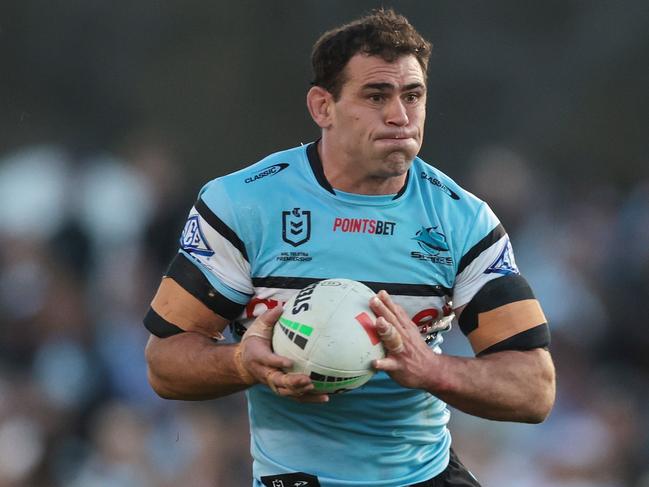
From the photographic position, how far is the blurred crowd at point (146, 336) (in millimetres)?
9148

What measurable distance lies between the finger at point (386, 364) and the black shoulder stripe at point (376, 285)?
1.71 feet

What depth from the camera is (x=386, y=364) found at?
4.54 m

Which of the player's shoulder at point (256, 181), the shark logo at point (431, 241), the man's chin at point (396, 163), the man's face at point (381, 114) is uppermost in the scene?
the man's face at point (381, 114)

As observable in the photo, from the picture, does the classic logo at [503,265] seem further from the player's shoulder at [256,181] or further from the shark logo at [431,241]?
the player's shoulder at [256,181]

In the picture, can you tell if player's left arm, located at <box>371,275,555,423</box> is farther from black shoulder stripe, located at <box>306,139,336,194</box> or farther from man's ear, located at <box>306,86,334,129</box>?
man's ear, located at <box>306,86,334,129</box>

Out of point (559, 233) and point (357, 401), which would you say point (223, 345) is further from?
point (559, 233)

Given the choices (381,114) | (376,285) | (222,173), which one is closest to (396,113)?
(381,114)

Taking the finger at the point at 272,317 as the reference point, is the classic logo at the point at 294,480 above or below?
below

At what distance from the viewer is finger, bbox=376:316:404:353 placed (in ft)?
14.8

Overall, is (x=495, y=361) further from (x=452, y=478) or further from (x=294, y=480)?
(x=294, y=480)

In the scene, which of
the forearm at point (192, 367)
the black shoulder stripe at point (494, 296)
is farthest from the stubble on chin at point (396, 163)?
the forearm at point (192, 367)

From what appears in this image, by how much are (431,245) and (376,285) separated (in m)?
0.30

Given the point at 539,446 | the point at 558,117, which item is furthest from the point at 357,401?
the point at 558,117

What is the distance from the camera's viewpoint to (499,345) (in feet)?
16.6
